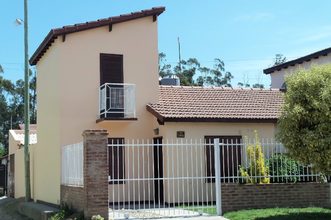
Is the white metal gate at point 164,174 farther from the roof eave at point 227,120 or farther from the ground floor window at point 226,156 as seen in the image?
the roof eave at point 227,120

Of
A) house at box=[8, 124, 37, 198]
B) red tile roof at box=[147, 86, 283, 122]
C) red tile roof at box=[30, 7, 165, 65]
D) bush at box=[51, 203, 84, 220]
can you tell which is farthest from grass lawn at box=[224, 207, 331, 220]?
house at box=[8, 124, 37, 198]

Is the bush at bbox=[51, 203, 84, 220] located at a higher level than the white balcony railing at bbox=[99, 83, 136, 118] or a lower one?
lower

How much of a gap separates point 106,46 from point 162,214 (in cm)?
726

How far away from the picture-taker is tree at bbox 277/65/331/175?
1216 centimetres

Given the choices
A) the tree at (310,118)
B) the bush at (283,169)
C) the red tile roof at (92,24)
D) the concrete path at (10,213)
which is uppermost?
the red tile roof at (92,24)

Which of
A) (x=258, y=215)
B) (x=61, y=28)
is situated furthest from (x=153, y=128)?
(x=258, y=215)

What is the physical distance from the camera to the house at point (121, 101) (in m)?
18.0

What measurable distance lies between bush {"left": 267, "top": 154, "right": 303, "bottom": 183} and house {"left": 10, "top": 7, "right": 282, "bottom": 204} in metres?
2.98

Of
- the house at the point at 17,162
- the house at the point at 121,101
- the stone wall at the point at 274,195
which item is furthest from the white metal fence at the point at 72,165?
the house at the point at 17,162

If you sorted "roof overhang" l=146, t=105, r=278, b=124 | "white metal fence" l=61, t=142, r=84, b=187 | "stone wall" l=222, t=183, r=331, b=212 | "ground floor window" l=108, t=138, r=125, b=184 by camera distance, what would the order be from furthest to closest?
1. "ground floor window" l=108, t=138, r=125, b=184
2. "roof overhang" l=146, t=105, r=278, b=124
3. "stone wall" l=222, t=183, r=331, b=212
4. "white metal fence" l=61, t=142, r=84, b=187

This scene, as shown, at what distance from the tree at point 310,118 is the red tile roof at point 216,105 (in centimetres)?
544

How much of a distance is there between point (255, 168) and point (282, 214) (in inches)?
83.0

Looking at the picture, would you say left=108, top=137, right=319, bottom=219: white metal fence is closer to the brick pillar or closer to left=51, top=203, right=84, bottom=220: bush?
left=51, top=203, right=84, bottom=220: bush

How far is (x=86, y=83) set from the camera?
1831 centimetres
